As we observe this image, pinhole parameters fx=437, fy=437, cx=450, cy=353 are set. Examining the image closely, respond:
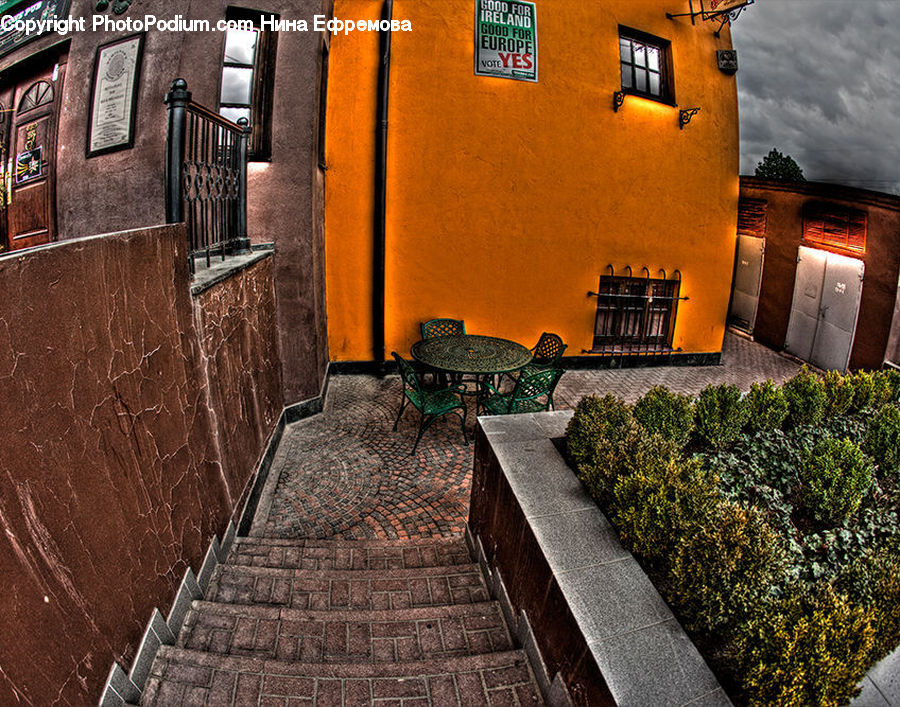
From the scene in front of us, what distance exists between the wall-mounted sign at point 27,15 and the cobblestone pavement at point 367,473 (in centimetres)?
588

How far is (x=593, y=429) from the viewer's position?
3.08m

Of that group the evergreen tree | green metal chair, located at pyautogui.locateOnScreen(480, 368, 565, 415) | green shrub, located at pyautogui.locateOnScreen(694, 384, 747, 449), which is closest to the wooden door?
green metal chair, located at pyautogui.locateOnScreen(480, 368, 565, 415)

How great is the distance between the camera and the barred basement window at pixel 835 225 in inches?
324

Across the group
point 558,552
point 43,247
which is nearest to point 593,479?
point 558,552

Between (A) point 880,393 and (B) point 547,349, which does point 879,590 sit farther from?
(B) point 547,349

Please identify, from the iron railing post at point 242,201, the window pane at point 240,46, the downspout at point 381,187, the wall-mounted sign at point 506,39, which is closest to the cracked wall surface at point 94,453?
the iron railing post at point 242,201

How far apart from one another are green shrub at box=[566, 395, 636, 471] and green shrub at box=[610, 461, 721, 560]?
36 centimetres

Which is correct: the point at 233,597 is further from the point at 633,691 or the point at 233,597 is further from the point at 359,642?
the point at 633,691

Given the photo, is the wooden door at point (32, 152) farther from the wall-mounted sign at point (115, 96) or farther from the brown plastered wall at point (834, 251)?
the brown plastered wall at point (834, 251)

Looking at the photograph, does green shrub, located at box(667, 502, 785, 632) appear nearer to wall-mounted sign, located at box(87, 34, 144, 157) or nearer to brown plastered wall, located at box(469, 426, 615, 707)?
brown plastered wall, located at box(469, 426, 615, 707)

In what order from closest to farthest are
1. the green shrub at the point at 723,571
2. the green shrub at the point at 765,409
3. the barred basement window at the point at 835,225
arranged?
the green shrub at the point at 723,571
the green shrub at the point at 765,409
the barred basement window at the point at 835,225

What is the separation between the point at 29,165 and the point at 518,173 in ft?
22.9

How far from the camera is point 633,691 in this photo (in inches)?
67.1

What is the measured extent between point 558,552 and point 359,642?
1.30 m
